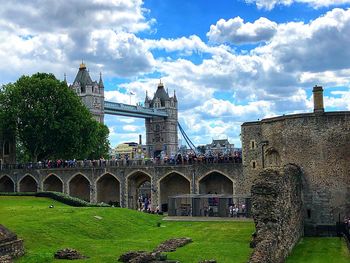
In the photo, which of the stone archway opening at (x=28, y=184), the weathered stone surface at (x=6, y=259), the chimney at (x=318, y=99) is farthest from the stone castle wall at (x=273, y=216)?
the stone archway opening at (x=28, y=184)

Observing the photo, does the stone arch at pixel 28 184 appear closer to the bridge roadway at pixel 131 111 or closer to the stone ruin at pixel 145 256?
the stone ruin at pixel 145 256

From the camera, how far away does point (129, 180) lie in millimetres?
52500

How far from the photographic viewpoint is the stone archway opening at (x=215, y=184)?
152ft

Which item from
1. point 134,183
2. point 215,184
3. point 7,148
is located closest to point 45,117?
point 7,148

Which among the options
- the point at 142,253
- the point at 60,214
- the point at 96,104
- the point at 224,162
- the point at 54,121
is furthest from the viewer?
the point at 96,104

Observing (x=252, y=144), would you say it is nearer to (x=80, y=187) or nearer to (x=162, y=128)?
(x=80, y=187)

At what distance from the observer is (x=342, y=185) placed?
32156mm

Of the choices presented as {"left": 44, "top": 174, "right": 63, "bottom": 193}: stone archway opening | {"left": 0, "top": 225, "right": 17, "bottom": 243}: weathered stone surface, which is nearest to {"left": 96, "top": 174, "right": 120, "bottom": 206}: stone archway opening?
{"left": 44, "top": 174, "right": 63, "bottom": 193}: stone archway opening

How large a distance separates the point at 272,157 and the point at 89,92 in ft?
328

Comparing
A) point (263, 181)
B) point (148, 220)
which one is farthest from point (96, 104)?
point (263, 181)

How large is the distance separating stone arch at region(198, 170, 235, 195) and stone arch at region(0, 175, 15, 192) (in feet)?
85.5

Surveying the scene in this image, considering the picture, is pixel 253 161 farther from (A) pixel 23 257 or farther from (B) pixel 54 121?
(B) pixel 54 121

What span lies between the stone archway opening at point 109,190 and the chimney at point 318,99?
88.9 feet

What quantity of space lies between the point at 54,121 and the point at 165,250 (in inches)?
1686
